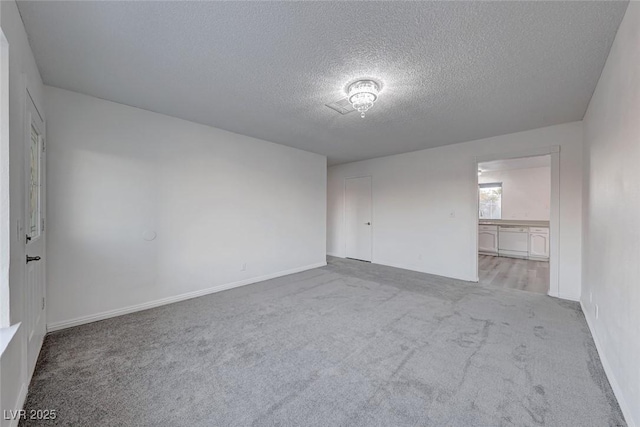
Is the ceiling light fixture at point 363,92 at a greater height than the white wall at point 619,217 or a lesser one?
greater

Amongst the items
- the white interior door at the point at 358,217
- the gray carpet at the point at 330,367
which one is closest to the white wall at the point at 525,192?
the white interior door at the point at 358,217

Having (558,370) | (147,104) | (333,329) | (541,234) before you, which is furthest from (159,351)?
(541,234)

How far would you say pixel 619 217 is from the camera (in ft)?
5.54

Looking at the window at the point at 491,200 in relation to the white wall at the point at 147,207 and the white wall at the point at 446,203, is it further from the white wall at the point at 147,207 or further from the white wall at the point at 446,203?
the white wall at the point at 147,207

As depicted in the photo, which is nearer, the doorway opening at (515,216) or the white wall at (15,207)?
the white wall at (15,207)

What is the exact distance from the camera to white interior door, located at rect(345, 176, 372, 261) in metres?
5.95

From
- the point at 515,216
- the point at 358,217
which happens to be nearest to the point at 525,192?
the point at 515,216

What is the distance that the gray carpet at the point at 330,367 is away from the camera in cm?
150

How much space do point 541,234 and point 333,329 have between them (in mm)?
6325

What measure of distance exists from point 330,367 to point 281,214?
307cm

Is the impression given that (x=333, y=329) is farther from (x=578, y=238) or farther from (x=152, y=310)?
(x=578, y=238)

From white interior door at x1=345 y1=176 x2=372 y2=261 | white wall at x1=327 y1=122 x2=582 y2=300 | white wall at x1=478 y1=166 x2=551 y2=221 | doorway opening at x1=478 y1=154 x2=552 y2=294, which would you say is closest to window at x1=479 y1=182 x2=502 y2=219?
doorway opening at x1=478 y1=154 x2=552 y2=294

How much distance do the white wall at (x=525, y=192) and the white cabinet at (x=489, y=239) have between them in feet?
3.15

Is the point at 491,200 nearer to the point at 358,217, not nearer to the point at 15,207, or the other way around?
the point at 358,217
